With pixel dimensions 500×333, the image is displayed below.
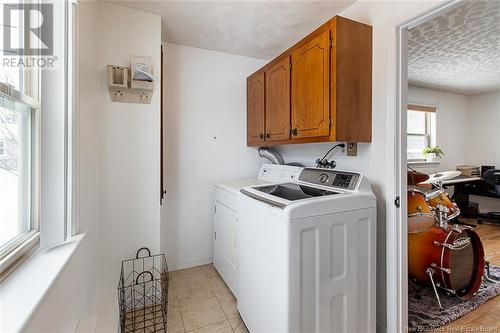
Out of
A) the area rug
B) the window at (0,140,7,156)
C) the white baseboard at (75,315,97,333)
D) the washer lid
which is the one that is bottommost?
the area rug

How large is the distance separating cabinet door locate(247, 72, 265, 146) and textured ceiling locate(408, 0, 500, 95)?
1517 millimetres

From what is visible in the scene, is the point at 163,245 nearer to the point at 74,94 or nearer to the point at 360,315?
the point at 74,94

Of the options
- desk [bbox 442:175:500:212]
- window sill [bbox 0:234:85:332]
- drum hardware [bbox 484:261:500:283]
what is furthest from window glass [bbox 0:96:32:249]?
desk [bbox 442:175:500:212]

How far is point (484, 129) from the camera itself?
4352mm

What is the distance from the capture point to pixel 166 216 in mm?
2398

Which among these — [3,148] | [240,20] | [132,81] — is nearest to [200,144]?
[132,81]

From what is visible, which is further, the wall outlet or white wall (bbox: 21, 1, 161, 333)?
the wall outlet

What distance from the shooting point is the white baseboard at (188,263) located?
7.96 ft

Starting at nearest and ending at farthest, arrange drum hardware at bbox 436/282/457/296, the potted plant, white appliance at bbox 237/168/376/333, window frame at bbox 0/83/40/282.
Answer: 1. window frame at bbox 0/83/40/282
2. white appliance at bbox 237/168/376/333
3. drum hardware at bbox 436/282/457/296
4. the potted plant

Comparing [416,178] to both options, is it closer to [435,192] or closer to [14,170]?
[435,192]

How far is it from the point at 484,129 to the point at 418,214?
160 inches

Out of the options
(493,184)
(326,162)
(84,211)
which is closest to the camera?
(84,211)

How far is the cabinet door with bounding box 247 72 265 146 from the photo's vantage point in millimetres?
2326

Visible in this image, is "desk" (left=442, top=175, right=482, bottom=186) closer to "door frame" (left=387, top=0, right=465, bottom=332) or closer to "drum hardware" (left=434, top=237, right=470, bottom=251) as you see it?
"drum hardware" (left=434, top=237, right=470, bottom=251)
